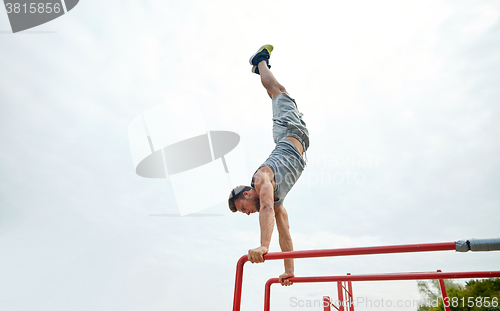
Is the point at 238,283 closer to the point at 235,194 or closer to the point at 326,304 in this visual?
the point at 235,194

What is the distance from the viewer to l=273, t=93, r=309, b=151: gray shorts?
9.07ft

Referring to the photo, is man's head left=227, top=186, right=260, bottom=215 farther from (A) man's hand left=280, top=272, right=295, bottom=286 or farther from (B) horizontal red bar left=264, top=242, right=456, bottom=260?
(B) horizontal red bar left=264, top=242, right=456, bottom=260

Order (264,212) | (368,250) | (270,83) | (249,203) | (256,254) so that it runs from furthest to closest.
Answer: (270,83), (249,203), (264,212), (256,254), (368,250)

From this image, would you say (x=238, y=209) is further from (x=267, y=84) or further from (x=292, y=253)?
(x=267, y=84)

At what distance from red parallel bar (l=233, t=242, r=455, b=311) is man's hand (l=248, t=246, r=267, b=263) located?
30mm

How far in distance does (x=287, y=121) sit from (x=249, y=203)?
2.67ft

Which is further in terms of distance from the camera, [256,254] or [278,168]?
[278,168]

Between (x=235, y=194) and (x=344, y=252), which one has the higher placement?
(x=235, y=194)

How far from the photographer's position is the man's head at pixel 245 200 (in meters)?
2.50

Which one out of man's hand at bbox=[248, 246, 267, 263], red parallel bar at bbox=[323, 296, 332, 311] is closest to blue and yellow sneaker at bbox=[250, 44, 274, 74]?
man's hand at bbox=[248, 246, 267, 263]

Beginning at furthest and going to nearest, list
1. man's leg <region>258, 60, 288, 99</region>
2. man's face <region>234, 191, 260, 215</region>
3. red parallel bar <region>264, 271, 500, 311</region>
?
1. man's leg <region>258, 60, 288, 99</region>
2. man's face <region>234, 191, 260, 215</region>
3. red parallel bar <region>264, 271, 500, 311</region>

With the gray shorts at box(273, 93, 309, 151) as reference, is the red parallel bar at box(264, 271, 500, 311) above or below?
below

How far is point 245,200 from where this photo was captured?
8.23 ft

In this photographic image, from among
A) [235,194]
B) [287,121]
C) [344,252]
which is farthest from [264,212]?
[287,121]
